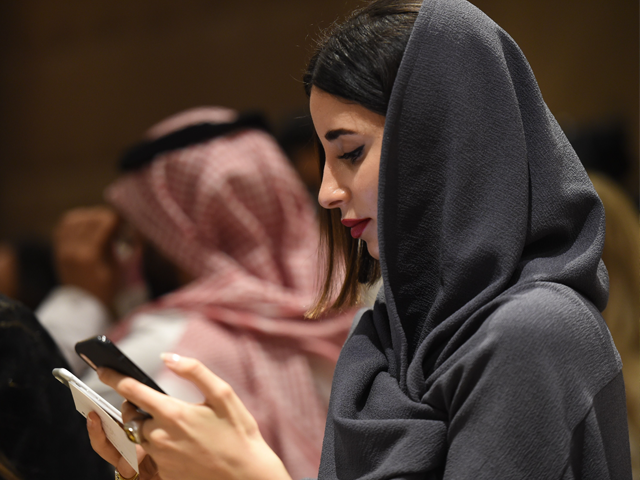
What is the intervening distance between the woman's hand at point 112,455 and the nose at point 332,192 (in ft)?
1.58

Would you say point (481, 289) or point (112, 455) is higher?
point (481, 289)

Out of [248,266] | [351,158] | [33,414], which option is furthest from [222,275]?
[351,158]

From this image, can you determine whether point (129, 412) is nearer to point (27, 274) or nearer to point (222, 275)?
point (222, 275)

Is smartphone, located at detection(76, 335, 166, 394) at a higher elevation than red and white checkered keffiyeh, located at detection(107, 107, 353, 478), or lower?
higher

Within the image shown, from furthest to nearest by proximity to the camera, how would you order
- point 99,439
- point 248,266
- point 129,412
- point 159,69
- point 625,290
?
point 159,69 < point 248,266 < point 625,290 < point 99,439 < point 129,412

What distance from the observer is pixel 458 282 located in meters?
0.88

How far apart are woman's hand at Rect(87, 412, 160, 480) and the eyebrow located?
55 centimetres

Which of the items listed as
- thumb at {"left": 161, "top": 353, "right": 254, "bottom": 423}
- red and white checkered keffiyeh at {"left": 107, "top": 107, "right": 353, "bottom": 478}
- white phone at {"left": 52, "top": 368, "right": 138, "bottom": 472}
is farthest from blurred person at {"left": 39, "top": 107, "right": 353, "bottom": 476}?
thumb at {"left": 161, "top": 353, "right": 254, "bottom": 423}

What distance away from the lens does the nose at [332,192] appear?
985 millimetres

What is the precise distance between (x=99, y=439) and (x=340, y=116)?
622 millimetres

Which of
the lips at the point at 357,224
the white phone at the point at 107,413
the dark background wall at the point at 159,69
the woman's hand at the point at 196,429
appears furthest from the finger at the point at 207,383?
the dark background wall at the point at 159,69

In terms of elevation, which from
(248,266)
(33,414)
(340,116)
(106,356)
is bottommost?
(248,266)

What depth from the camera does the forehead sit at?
0.94 m

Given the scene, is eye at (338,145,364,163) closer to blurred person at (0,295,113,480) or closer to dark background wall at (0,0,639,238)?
blurred person at (0,295,113,480)
